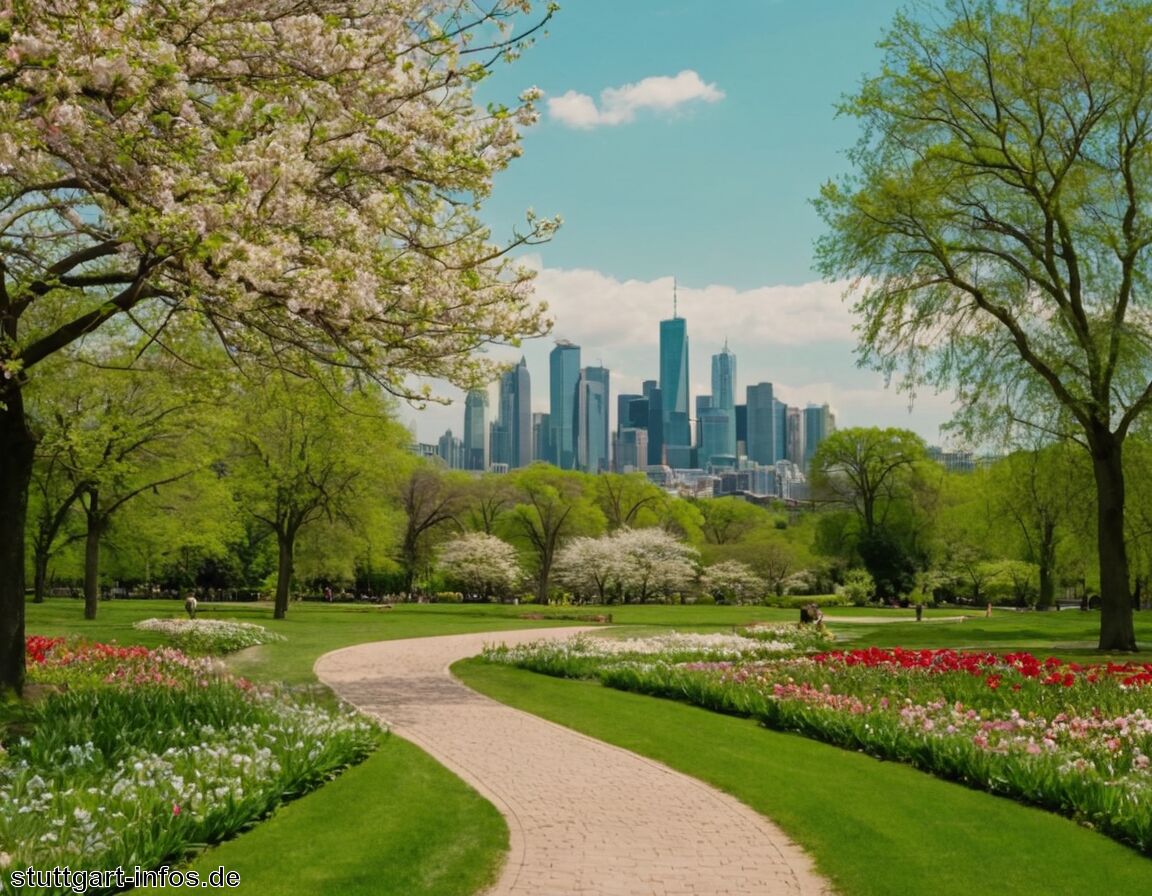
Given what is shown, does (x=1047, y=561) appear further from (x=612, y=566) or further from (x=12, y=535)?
(x=12, y=535)

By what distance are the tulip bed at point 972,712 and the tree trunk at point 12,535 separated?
8.82 m

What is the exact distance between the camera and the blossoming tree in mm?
7582

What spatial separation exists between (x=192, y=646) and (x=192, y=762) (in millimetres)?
12187

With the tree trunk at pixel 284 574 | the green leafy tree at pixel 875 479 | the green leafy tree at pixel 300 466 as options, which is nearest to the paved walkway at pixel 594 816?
the green leafy tree at pixel 300 466

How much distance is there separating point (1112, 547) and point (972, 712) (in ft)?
41.9

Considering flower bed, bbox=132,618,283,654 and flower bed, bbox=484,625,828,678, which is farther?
flower bed, bbox=132,618,283,654

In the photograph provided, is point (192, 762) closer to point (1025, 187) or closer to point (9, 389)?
point (9, 389)

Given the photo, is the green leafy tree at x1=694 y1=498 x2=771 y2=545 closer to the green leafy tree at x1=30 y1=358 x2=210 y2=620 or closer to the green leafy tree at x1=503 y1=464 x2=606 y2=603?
the green leafy tree at x1=503 y1=464 x2=606 y2=603

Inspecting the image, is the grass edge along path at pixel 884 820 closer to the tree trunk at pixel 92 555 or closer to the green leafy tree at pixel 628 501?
the tree trunk at pixel 92 555

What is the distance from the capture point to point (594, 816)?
320 inches

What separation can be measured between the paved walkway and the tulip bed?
211 cm

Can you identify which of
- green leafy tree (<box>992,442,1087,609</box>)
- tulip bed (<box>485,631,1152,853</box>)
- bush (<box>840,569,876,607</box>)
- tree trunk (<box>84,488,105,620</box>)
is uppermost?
green leafy tree (<box>992,442,1087,609</box>)

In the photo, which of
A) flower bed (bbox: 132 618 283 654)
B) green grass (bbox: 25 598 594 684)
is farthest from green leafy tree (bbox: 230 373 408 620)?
flower bed (bbox: 132 618 283 654)

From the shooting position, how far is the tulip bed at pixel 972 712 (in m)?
8.52
